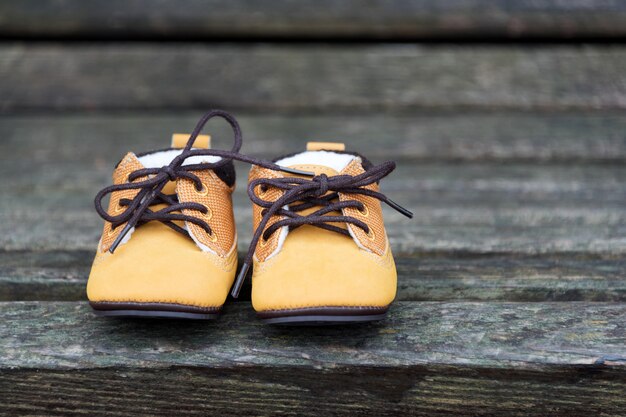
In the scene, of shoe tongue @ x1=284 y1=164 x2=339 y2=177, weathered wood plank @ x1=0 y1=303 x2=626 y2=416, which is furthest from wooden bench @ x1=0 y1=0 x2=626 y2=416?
shoe tongue @ x1=284 y1=164 x2=339 y2=177

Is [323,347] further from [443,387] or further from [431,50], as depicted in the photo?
[431,50]

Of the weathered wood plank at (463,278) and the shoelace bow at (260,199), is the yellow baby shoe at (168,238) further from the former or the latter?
the weathered wood plank at (463,278)

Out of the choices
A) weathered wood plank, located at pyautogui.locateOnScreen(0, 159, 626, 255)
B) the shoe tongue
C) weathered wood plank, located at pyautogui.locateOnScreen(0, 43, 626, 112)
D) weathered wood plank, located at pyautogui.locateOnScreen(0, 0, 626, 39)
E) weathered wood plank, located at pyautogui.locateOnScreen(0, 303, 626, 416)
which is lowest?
weathered wood plank, located at pyautogui.locateOnScreen(0, 303, 626, 416)

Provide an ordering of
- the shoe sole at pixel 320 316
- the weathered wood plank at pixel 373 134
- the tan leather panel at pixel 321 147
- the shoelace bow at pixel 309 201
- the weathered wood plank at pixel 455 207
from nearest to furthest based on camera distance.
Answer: the shoe sole at pixel 320 316 < the shoelace bow at pixel 309 201 < the tan leather panel at pixel 321 147 < the weathered wood plank at pixel 455 207 < the weathered wood plank at pixel 373 134

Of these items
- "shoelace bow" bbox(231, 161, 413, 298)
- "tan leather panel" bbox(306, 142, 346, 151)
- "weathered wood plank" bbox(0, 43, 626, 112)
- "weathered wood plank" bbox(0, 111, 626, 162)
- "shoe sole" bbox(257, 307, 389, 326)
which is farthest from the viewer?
"weathered wood plank" bbox(0, 43, 626, 112)

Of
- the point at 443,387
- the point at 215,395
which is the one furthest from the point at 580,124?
the point at 215,395

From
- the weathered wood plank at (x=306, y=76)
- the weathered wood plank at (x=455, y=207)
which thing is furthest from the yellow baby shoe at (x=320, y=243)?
the weathered wood plank at (x=306, y=76)

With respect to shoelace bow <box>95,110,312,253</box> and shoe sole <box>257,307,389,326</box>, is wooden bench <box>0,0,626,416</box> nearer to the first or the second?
shoe sole <box>257,307,389,326</box>
